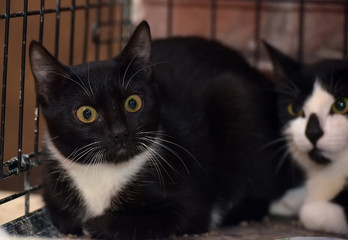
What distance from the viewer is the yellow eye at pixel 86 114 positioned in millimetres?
1479

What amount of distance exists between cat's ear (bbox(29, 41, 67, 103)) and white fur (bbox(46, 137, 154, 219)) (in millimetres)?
163

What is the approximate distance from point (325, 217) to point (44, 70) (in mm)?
875

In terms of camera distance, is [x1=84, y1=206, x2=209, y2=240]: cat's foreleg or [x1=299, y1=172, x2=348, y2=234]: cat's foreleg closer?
[x1=84, y1=206, x2=209, y2=240]: cat's foreleg

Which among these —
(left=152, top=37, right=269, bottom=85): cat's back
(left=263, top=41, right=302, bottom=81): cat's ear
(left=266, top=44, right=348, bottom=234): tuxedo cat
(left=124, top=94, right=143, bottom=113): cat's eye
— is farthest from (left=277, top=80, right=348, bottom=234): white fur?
(left=124, top=94, right=143, bottom=113): cat's eye

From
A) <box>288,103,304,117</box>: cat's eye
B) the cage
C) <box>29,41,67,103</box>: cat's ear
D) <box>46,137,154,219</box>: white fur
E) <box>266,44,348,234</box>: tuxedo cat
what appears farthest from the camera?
the cage

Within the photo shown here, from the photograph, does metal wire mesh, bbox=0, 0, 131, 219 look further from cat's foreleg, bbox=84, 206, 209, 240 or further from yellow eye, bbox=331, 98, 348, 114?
yellow eye, bbox=331, 98, 348, 114

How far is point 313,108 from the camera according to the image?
5.69ft

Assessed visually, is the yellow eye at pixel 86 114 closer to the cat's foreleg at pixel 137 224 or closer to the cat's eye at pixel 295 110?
the cat's foreleg at pixel 137 224

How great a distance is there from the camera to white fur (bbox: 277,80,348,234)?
168 cm

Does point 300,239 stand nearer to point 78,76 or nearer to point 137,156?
point 137,156

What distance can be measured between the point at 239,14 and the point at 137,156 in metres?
1.20

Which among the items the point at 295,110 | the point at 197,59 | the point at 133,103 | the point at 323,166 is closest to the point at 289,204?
the point at 323,166

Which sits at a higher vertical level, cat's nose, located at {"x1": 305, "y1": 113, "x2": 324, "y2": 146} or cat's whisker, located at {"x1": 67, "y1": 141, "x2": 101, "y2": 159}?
cat's nose, located at {"x1": 305, "y1": 113, "x2": 324, "y2": 146}

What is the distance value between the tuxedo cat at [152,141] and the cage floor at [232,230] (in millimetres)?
30
